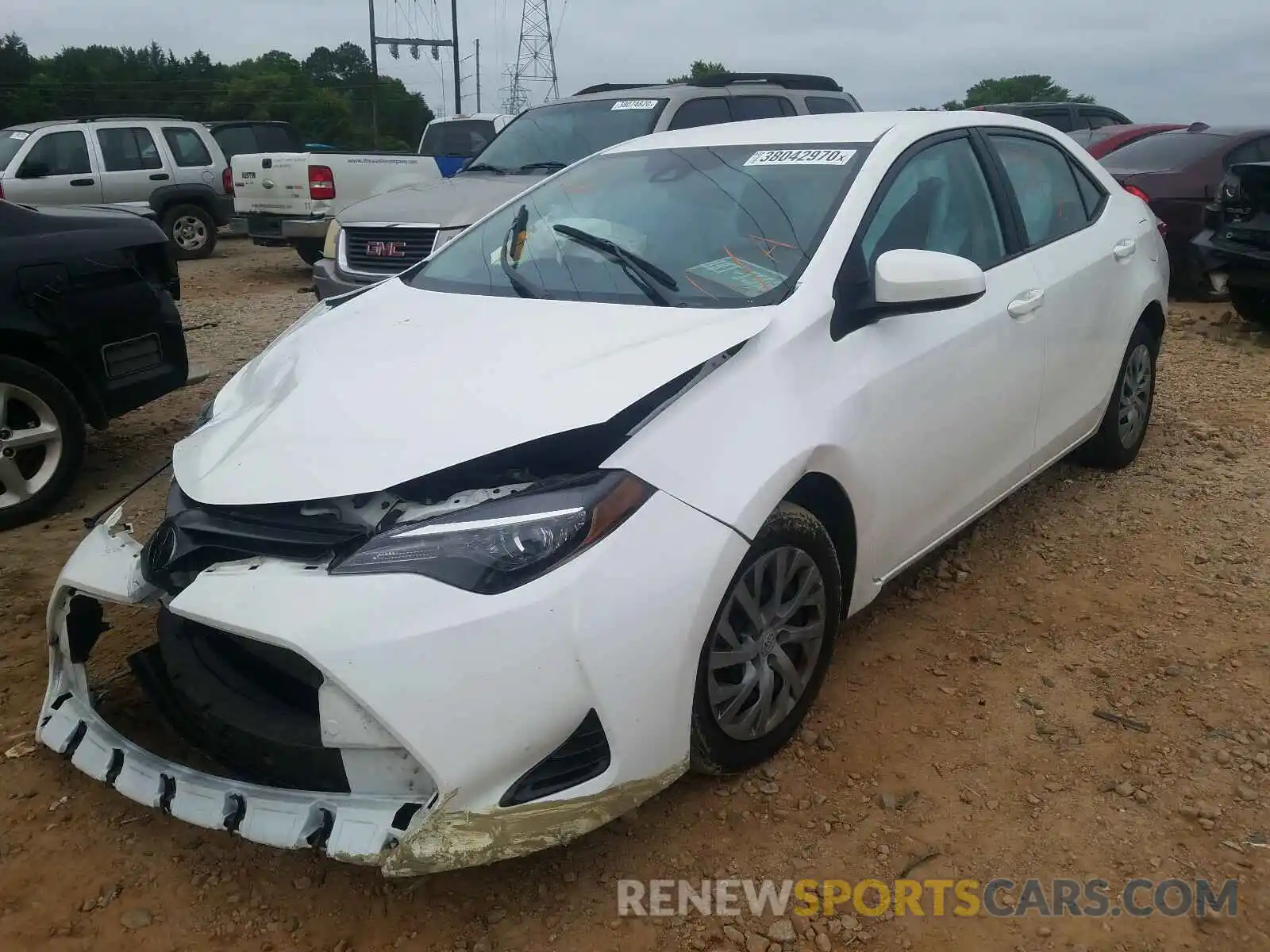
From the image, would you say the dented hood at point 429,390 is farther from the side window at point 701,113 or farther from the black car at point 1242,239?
the black car at point 1242,239

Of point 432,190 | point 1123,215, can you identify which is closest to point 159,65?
point 432,190

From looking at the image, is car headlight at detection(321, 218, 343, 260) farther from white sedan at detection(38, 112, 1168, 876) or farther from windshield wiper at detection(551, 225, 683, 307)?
windshield wiper at detection(551, 225, 683, 307)

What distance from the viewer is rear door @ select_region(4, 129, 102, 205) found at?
39.4ft

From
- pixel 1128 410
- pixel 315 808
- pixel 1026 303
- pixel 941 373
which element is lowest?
pixel 315 808

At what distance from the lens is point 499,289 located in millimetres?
3094

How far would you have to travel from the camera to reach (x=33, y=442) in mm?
4254

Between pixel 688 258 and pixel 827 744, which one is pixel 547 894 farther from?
pixel 688 258

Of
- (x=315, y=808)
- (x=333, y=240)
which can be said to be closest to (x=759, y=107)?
(x=333, y=240)

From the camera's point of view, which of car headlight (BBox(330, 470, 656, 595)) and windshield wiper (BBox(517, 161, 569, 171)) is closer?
car headlight (BBox(330, 470, 656, 595))

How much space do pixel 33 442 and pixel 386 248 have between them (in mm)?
3150

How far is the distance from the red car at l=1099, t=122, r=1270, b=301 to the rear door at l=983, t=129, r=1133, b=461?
5386 mm

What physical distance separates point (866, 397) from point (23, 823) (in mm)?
2372

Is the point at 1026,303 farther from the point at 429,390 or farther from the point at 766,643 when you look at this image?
the point at 429,390

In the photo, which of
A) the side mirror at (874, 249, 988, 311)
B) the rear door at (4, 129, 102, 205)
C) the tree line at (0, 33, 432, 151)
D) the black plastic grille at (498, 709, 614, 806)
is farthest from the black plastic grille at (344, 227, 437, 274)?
the tree line at (0, 33, 432, 151)
